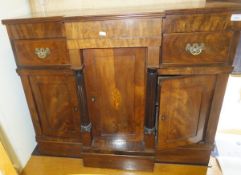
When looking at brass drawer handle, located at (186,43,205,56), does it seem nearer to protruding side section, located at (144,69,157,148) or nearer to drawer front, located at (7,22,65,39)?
protruding side section, located at (144,69,157,148)

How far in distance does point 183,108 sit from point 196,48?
36cm

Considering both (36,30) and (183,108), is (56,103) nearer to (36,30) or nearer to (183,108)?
(36,30)

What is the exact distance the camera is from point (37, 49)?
1081 mm

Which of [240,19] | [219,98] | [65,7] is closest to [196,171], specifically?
[219,98]

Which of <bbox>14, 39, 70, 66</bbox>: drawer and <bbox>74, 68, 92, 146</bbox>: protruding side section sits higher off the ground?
<bbox>14, 39, 70, 66</bbox>: drawer

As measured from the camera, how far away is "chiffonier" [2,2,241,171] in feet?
3.12

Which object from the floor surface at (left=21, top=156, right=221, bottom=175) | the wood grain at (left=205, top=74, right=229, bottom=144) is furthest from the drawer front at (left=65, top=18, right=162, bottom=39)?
the floor surface at (left=21, top=156, right=221, bottom=175)

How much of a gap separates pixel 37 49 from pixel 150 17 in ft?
2.07

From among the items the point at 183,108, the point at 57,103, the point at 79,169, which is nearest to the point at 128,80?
the point at 183,108

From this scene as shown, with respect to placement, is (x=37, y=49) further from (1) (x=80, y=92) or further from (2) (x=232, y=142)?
(2) (x=232, y=142)

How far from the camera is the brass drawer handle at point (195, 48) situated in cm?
98

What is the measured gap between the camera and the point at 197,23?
3.06ft

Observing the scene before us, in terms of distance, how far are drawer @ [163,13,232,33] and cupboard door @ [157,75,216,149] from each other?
253mm

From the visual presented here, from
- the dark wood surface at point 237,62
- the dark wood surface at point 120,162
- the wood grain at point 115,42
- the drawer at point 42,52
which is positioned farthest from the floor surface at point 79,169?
the wood grain at point 115,42
